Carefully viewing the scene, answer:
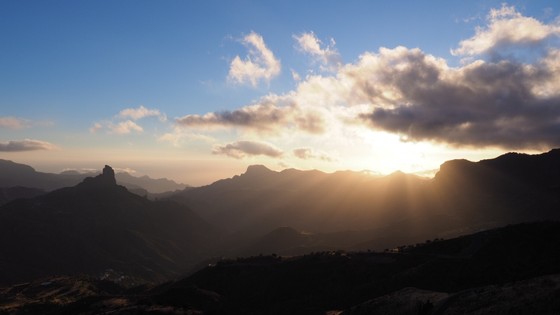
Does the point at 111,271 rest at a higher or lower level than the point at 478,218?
lower

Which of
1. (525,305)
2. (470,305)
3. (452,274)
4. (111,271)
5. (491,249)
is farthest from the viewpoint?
(111,271)

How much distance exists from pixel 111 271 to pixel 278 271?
144m

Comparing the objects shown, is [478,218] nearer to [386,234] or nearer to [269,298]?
[386,234]

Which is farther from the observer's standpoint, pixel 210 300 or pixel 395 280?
pixel 210 300

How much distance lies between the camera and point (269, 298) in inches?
2862

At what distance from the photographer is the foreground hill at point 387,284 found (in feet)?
109

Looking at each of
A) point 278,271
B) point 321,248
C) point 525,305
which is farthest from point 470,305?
point 321,248

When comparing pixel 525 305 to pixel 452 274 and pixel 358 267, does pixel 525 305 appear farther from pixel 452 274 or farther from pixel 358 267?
pixel 358 267

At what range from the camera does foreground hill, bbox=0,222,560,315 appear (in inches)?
1313

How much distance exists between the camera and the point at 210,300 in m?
71.1

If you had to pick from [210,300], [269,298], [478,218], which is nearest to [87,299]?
[210,300]

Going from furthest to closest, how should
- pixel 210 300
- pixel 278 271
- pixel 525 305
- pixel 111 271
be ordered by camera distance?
pixel 111 271
pixel 278 271
pixel 210 300
pixel 525 305

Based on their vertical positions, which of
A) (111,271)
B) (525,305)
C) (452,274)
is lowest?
(111,271)

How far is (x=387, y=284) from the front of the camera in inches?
2494
